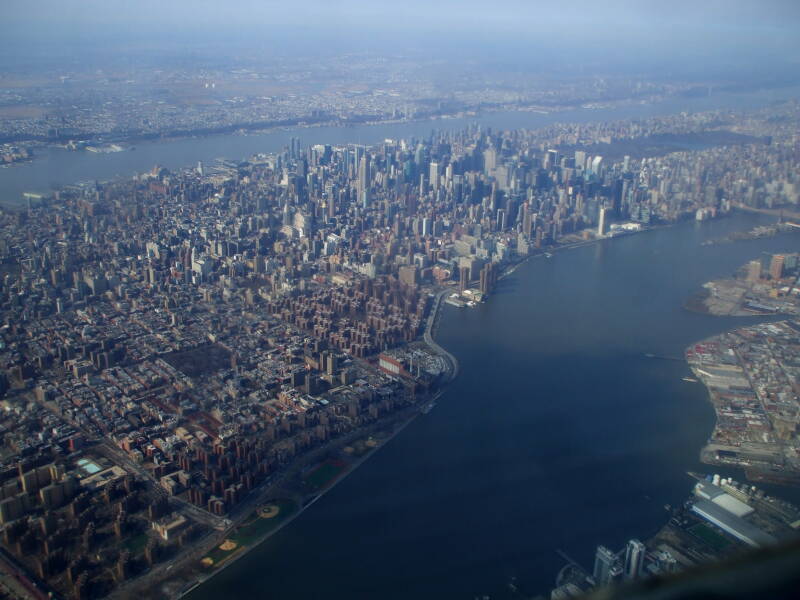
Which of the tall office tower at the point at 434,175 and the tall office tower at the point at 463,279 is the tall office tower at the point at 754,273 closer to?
the tall office tower at the point at 463,279

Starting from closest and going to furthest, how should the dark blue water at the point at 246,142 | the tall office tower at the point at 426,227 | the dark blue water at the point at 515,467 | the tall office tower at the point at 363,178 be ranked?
the dark blue water at the point at 515,467
the tall office tower at the point at 426,227
the tall office tower at the point at 363,178
the dark blue water at the point at 246,142

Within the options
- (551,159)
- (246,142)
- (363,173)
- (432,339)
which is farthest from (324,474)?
(246,142)

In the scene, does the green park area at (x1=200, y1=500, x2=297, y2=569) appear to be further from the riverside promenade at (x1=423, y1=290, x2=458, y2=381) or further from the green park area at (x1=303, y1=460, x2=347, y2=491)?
the riverside promenade at (x1=423, y1=290, x2=458, y2=381)

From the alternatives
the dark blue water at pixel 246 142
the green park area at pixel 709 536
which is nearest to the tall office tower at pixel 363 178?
the dark blue water at pixel 246 142

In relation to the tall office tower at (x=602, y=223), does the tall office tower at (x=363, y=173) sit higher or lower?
higher

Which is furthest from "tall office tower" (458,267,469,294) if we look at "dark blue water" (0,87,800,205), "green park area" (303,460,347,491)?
"dark blue water" (0,87,800,205)

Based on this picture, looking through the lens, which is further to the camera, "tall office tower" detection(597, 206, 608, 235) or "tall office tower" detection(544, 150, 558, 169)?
"tall office tower" detection(544, 150, 558, 169)
